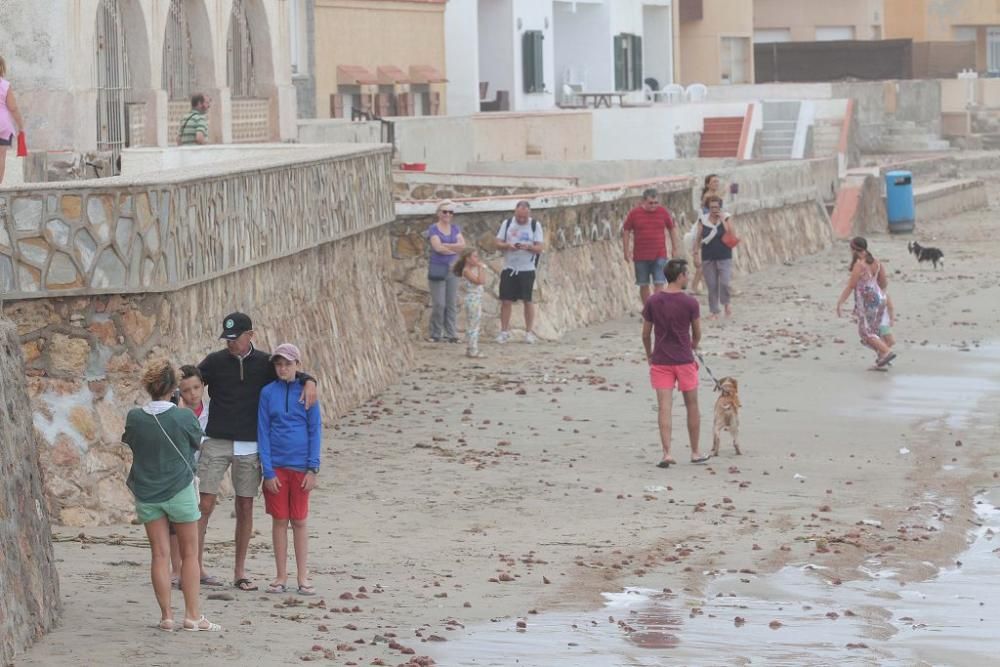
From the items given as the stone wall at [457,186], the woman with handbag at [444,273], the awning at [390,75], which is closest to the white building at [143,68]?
the stone wall at [457,186]

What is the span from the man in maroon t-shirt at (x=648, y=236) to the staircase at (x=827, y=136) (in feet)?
87.4

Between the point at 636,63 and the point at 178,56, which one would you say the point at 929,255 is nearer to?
the point at 178,56

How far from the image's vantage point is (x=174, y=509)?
9.34 metres

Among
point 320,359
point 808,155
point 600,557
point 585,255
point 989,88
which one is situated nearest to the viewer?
point 600,557

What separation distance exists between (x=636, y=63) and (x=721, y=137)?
11.3 metres

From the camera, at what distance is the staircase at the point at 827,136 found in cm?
4806

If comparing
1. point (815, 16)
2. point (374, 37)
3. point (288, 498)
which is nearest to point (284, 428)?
point (288, 498)

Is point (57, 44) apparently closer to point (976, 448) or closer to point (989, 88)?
point (976, 448)

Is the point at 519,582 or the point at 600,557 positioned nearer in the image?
the point at 519,582

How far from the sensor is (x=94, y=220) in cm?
1266

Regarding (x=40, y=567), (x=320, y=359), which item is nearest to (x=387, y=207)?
(x=320, y=359)

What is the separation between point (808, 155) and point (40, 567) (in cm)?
3897

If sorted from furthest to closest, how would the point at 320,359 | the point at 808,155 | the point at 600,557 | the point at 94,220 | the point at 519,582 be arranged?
1. the point at 808,155
2. the point at 320,359
3. the point at 94,220
4. the point at 600,557
5. the point at 519,582

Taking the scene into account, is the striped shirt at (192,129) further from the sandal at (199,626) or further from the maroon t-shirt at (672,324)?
the sandal at (199,626)
